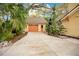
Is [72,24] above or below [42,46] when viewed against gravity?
above

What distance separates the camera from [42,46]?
3.46 metres

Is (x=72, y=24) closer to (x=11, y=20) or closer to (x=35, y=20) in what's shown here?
(x=35, y=20)

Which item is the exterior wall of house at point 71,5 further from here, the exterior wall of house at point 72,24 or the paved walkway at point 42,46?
the paved walkway at point 42,46

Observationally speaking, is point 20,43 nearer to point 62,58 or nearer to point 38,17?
point 38,17

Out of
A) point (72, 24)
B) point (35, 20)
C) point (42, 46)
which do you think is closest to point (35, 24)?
point (35, 20)

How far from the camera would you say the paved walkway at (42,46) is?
3367 mm

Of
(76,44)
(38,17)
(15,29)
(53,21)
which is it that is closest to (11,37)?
(15,29)

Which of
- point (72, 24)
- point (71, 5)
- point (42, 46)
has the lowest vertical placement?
point (42, 46)

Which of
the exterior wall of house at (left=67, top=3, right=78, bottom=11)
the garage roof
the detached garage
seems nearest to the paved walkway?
the detached garage

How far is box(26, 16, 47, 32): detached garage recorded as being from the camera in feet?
11.5

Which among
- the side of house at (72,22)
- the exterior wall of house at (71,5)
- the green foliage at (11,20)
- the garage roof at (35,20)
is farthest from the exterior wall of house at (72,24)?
the green foliage at (11,20)

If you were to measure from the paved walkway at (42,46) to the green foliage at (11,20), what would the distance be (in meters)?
0.21

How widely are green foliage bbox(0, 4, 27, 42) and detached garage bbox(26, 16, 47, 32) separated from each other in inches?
3.8

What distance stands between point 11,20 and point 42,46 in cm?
75
